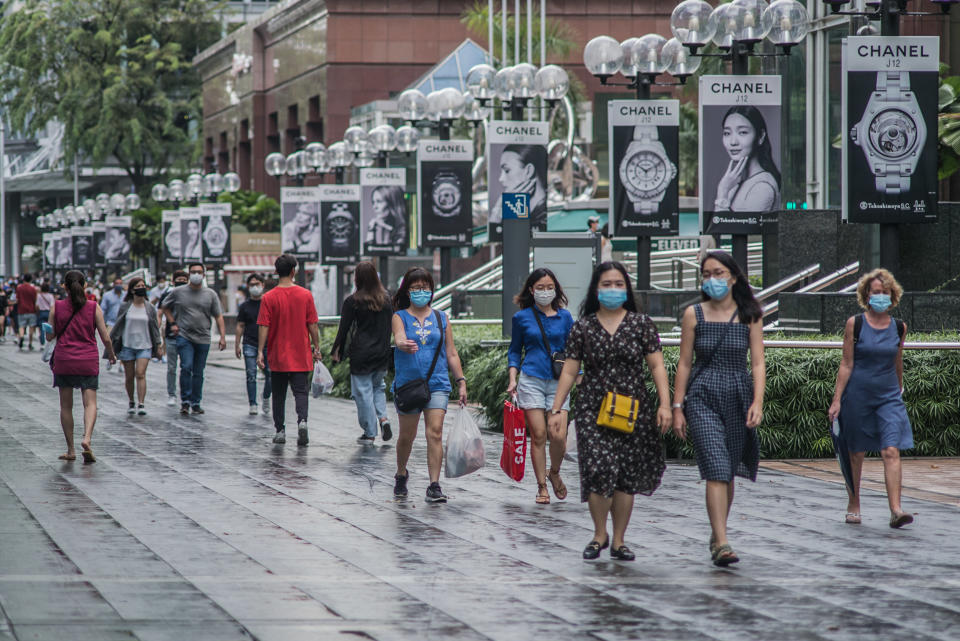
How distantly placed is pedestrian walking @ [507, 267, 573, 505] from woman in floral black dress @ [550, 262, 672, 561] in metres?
1.96

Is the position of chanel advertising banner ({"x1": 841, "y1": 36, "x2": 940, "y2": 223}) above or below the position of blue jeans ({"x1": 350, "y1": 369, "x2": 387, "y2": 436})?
above

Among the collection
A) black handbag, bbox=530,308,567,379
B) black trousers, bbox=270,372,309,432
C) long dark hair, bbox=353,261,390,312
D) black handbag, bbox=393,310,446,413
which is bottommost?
black trousers, bbox=270,372,309,432

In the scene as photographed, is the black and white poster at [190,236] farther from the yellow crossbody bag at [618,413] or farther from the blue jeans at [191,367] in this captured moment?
the yellow crossbody bag at [618,413]

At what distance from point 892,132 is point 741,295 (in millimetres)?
7211

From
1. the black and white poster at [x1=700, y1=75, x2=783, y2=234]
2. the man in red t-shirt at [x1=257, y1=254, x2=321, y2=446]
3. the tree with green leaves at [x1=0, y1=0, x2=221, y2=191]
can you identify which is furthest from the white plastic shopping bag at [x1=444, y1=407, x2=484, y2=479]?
the tree with green leaves at [x1=0, y1=0, x2=221, y2=191]

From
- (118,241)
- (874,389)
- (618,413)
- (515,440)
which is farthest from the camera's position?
(118,241)

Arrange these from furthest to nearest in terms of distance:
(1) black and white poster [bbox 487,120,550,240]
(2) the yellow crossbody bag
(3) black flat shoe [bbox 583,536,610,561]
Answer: (1) black and white poster [bbox 487,120,550,240] < (3) black flat shoe [bbox 583,536,610,561] < (2) the yellow crossbody bag

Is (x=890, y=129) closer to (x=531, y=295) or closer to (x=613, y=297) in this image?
(x=531, y=295)

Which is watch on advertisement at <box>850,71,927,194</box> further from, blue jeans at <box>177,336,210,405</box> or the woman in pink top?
blue jeans at <box>177,336,210,405</box>

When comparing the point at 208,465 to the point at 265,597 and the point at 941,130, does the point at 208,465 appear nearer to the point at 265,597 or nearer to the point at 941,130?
the point at 265,597

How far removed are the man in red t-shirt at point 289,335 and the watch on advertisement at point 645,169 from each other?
6.15 meters

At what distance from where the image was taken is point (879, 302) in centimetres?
989

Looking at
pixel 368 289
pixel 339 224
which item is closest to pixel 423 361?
pixel 368 289

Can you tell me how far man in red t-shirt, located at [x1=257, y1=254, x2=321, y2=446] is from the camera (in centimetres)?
1519
